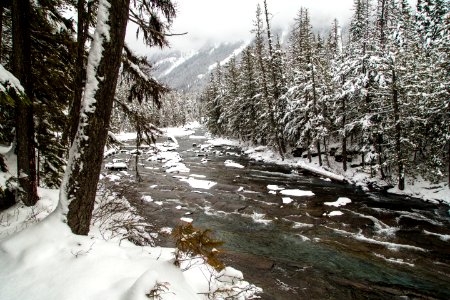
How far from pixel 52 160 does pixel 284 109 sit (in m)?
28.2

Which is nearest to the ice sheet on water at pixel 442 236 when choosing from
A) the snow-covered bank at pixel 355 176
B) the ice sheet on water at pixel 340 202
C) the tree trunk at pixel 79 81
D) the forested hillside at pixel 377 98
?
the ice sheet on water at pixel 340 202

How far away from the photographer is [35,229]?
433 cm

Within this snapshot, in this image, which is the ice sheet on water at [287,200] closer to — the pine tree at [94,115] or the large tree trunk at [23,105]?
the large tree trunk at [23,105]

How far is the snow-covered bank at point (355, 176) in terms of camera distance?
732 inches

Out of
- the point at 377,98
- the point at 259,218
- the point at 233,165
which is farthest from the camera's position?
the point at 233,165

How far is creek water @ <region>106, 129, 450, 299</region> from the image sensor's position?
8789 mm

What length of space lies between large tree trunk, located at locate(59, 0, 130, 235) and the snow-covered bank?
19.8 m

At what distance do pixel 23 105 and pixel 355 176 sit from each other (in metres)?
23.3

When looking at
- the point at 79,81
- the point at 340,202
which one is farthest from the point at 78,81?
the point at 340,202

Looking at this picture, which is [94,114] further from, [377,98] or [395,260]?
[377,98]

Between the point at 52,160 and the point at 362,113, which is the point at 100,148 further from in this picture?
the point at 362,113

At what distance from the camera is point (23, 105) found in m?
5.93

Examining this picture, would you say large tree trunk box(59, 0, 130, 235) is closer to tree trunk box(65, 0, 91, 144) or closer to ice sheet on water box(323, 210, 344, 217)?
tree trunk box(65, 0, 91, 144)

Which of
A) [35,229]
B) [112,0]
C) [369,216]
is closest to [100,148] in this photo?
→ [35,229]
